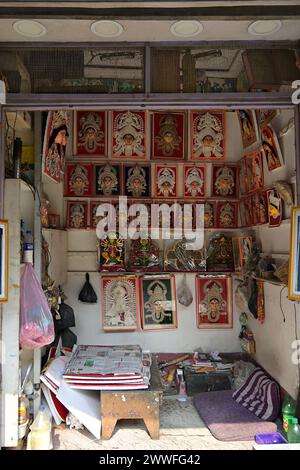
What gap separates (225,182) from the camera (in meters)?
5.38

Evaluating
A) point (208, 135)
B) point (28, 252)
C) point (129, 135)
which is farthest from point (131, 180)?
point (28, 252)

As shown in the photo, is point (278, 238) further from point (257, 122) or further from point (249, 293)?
point (257, 122)

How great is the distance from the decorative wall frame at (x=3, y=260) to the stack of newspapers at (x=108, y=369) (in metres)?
1.41

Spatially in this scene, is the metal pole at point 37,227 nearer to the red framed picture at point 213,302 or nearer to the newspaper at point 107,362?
the newspaper at point 107,362

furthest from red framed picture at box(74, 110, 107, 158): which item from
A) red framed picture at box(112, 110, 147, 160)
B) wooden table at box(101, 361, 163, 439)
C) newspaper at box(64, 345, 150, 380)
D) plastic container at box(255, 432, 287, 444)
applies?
plastic container at box(255, 432, 287, 444)

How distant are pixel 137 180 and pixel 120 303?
1.65m

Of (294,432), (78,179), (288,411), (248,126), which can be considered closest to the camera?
(294,432)

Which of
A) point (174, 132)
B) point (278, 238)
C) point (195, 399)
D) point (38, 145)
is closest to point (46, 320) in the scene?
point (38, 145)

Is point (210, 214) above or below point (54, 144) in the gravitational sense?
below

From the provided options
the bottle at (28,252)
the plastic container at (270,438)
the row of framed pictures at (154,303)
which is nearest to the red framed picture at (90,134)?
the row of framed pictures at (154,303)

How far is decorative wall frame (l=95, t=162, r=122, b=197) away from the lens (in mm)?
5227

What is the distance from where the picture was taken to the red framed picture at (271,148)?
13.0 ft

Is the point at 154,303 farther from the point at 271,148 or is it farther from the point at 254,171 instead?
the point at 271,148

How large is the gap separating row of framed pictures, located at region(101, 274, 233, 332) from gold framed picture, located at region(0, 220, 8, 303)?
2.61 meters
